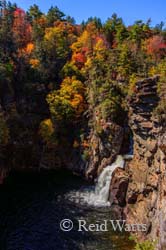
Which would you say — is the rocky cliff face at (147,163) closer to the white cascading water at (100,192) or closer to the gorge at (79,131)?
the gorge at (79,131)

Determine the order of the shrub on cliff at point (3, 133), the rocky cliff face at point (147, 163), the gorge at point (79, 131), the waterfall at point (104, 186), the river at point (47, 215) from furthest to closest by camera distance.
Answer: the shrub on cliff at point (3, 133) < the waterfall at point (104, 186) < the gorge at point (79, 131) < the river at point (47, 215) < the rocky cliff face at point (147, 163)

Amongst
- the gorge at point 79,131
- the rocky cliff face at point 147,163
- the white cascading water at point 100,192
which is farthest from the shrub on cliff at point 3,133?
the rocky cliff face at point 147,163

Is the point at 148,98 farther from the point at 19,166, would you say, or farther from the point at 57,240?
the point at 19,166

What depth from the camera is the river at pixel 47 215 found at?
2880 cm

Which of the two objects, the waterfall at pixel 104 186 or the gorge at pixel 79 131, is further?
the waterfall at pixel 104 186

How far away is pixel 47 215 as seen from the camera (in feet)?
112

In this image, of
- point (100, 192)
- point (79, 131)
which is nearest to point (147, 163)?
point (100, 192)

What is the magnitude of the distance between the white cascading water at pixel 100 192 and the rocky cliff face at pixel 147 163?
3737mm

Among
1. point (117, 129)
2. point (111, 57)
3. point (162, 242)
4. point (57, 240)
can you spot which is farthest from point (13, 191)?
point (111, 57)

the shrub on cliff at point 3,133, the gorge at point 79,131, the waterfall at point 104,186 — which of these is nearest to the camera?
the gorge at point 79,131

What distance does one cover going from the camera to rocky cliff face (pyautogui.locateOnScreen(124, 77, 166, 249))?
92.4 ft

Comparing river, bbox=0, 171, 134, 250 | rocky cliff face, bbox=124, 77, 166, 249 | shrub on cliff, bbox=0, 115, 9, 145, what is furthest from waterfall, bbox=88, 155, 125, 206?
shrub on cliff, bbox=0, 115, 9, 145

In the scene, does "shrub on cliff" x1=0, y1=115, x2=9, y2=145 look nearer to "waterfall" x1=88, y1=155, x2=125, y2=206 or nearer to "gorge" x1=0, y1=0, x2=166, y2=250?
"gorge" x1=0, y1=0, x2=166, y2=250

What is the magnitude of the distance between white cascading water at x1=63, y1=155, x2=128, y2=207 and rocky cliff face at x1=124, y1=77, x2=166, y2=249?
374 cm
